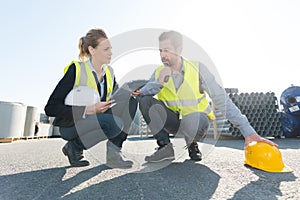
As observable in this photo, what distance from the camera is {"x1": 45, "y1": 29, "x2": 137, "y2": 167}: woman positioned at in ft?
4.62

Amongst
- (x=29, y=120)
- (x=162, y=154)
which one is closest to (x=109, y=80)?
(x=162, y=154)

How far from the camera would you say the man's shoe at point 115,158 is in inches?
57.7

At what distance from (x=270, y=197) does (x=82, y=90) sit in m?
1.25

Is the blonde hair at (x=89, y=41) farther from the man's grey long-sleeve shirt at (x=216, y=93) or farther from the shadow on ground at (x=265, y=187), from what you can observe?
the shadow on ground at (x=265, y=187)

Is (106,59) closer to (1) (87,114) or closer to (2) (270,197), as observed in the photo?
(1) (87,114)

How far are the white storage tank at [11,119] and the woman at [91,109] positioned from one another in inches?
174

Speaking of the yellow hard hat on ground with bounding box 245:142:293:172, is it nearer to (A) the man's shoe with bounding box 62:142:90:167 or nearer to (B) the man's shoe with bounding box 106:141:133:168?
(B) the man's shoe with bounding box 106:141:133:168

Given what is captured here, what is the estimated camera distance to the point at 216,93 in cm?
148

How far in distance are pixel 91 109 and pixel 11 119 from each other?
15.8 ft

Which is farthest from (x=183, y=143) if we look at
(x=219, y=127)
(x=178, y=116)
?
(x=219, y=127)

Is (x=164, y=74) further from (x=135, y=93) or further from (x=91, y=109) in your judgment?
(x=91, y=109)

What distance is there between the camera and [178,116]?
1733mm

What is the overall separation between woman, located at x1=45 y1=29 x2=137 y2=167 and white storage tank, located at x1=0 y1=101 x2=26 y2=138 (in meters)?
4.42

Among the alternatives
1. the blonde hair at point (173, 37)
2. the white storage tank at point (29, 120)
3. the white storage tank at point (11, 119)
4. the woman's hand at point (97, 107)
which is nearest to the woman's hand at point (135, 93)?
the woman's hand at point (97, 107)
